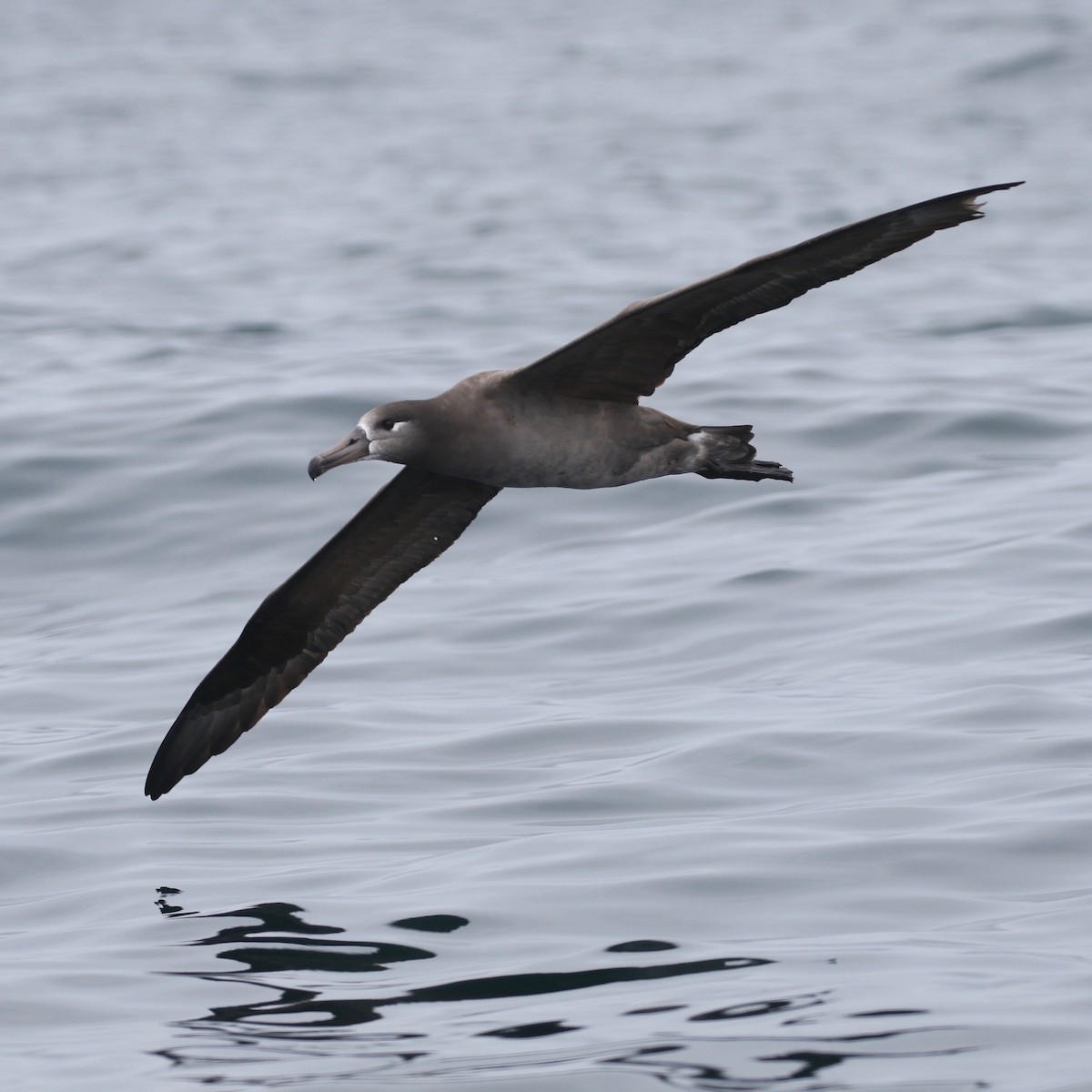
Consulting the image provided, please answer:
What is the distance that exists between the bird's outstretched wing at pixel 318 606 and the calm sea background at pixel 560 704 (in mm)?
352

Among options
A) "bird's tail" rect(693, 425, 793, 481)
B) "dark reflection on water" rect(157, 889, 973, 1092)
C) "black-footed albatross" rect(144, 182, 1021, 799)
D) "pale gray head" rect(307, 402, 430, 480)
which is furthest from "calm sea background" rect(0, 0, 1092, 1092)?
"pale gray head" rect(307, 402, 430, 480)

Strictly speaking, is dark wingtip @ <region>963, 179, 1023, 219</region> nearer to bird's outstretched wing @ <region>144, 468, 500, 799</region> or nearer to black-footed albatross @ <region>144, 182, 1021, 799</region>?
black-footed albatross @ <region>144, 182, 1021, 799</region>

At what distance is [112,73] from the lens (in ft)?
154

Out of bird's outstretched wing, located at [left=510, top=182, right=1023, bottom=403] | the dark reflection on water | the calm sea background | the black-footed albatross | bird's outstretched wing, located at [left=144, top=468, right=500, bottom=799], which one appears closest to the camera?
the dark reflection on water

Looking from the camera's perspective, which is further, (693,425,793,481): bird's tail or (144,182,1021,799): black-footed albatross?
(693,425,793,481): bird's tail

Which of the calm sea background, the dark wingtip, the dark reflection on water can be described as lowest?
the dark reflection on water

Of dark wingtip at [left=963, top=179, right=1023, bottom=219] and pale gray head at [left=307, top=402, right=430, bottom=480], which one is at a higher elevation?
dark wingtip at [left=963, top=179, right=1023, bottom=219]

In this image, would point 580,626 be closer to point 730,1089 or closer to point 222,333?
point 730,1089

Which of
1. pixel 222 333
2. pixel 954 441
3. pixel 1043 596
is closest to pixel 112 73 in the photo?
pixel 222 333

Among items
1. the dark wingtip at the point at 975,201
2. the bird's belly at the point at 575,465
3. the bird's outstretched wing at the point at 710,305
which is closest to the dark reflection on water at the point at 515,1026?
the bird's belly at the point at 575,465

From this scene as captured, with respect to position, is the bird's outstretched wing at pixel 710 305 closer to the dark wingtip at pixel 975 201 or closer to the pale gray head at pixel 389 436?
the dark wingtip at pixel 975 201

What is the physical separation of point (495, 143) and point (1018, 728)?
29.4 metres

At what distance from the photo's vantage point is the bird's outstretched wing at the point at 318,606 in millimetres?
9938

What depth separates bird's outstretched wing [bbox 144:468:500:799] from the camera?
9.94m
